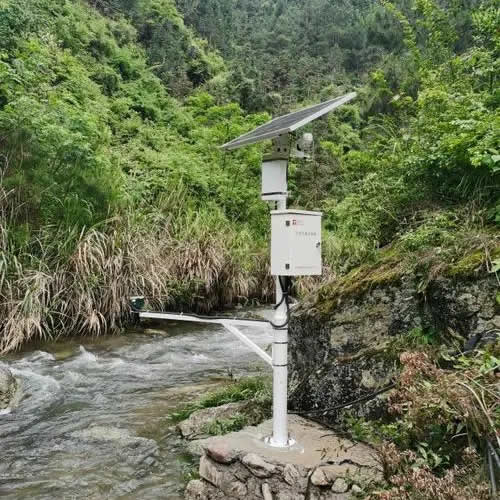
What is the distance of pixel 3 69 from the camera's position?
864 centimetres

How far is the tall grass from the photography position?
23.2 ft

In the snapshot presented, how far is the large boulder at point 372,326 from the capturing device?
3.07m

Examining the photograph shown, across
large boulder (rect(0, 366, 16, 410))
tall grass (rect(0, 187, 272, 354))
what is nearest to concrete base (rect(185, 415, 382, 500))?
large boulder (rect(0, 366, 16, 410))

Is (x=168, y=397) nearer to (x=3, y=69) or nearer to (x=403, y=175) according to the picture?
(x=403, y=175)

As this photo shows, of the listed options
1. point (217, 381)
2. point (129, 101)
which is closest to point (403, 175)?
point (217, 381)

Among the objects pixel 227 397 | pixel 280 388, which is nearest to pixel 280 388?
pixel 280 388

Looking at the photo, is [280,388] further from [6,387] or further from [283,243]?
[6,387]

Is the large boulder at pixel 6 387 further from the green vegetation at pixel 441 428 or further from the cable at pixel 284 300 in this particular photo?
the green vegetation at pixel 441 428

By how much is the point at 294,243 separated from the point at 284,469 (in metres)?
1.29

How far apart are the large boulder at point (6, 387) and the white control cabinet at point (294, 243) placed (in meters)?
3.38

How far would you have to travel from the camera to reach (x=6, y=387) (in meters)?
5.02

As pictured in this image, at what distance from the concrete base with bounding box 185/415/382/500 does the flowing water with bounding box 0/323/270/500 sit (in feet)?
1.63

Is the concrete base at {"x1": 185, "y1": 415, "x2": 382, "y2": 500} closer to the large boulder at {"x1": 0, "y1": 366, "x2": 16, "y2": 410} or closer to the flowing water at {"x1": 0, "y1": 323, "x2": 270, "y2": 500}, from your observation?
the flowing water at {"x1": 0, "y1": 323, "x2": 270, "y2": 500}

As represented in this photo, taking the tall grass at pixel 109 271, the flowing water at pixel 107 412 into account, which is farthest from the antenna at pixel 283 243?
the tall grass at pixel 109 271
